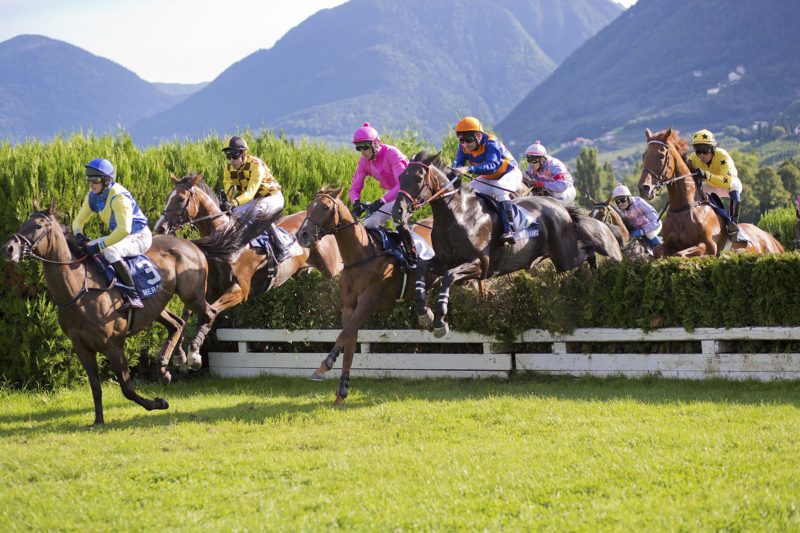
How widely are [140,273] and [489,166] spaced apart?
3.81 meters

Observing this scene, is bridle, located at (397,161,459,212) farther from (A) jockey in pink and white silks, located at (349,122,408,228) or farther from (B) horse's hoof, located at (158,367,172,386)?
(B) horse's hoof, located at (158,367,172,386)

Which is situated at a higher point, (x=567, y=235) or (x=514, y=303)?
(x=567, y=235)

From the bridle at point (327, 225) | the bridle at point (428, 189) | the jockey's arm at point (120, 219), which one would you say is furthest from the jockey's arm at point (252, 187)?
the bridle at point (428, 189)

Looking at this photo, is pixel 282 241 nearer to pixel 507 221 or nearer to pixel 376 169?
pixel 376 169

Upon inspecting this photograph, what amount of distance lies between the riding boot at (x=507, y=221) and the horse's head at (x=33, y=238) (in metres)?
4.50

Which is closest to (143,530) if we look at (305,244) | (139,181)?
(305,244)

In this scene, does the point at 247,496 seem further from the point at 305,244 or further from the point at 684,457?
the point at 305,244

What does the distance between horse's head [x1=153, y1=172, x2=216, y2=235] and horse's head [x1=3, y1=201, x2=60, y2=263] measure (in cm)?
231

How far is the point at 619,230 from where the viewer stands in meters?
12.7

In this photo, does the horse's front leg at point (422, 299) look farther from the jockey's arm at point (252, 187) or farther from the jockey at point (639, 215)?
the jockey at point (639, 215)

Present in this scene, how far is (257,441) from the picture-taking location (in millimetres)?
7773

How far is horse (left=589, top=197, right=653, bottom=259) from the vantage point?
40.4 feet

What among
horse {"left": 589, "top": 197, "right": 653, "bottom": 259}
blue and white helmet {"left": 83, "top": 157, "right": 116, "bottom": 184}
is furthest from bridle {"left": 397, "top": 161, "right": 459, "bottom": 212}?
horse {"left": 589, "top": 197, "right": 653, "bottom": 259}

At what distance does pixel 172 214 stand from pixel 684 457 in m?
6.86
